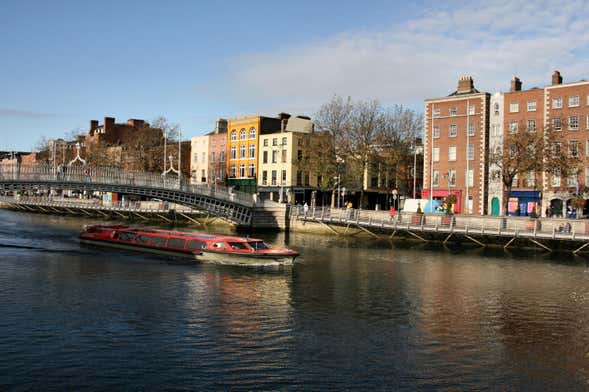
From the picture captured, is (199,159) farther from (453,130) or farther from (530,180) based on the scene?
(530,180)

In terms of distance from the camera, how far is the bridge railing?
198 ft

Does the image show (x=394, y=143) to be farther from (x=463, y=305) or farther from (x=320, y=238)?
(x=463, y=305)

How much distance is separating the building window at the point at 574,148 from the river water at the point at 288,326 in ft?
81.7

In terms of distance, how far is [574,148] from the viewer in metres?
65.2

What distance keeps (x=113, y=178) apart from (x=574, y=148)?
4805 centimetres

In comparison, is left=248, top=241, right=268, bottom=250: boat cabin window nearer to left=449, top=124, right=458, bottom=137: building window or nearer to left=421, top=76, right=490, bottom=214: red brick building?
left=421, top=76, right=490, bottom=214: red brick building

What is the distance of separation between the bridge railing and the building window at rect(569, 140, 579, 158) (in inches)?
1421

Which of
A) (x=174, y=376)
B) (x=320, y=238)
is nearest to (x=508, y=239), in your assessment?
(x=320, y=238)

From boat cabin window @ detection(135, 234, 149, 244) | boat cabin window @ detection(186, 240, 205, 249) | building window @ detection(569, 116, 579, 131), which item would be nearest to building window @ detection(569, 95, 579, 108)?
building window @ detection(569, 116, 579, 131)

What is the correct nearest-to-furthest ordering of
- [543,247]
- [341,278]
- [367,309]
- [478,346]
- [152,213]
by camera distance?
[478,346] < [367,309] < [341,278] < [543,247] < [152,213]

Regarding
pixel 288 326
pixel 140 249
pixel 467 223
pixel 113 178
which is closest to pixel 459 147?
pixel 467 223

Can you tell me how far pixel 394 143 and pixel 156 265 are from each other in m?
51.0

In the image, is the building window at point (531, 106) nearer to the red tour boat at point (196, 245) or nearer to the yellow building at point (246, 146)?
the yellow building at point (246, 146)

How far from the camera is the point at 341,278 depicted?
126 ft
